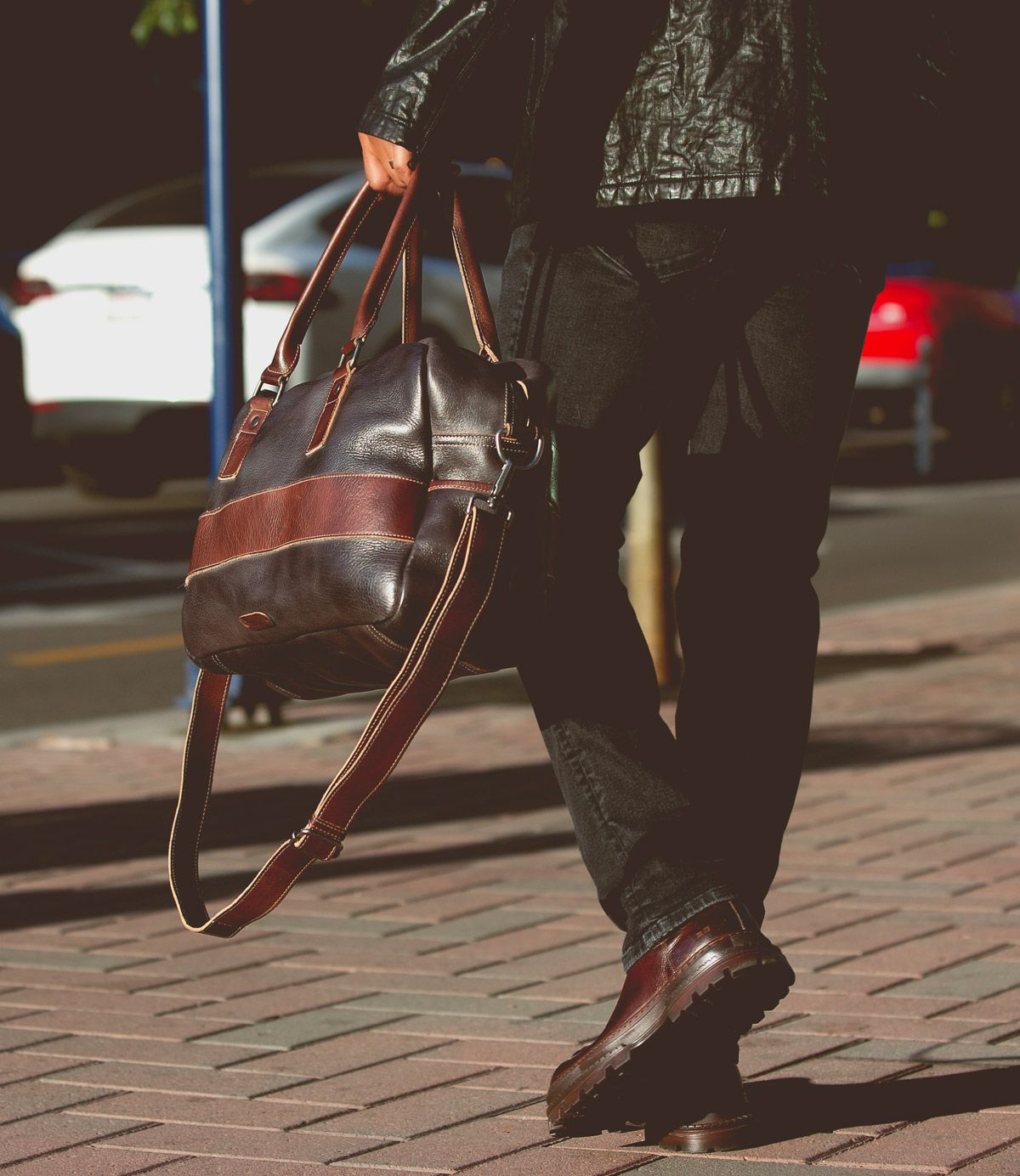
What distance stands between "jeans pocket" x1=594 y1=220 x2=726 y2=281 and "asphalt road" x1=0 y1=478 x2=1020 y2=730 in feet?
15.1

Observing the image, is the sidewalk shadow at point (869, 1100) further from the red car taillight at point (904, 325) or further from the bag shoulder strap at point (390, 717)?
the red car taillight at point (904, 325)

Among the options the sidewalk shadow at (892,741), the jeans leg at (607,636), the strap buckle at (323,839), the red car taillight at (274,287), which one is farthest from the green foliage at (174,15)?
the strap buckle at (323,839)

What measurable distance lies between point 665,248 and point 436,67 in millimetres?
348

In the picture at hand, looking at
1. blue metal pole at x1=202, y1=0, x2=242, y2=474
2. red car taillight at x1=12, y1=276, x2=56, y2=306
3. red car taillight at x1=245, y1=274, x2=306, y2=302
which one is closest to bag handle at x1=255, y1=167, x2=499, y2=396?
blue metal pole at x1=202, y1=0, x2=242, y2=474

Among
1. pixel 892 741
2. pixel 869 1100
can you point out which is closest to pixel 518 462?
pixel 869 1100

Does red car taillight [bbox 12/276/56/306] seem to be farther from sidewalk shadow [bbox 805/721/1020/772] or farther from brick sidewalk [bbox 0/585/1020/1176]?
sidewalk shadow [bbox 805/721/1020/772]

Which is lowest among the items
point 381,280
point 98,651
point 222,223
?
point 98,651

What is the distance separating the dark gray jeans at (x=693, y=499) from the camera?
2.78 m

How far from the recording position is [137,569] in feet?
37.1

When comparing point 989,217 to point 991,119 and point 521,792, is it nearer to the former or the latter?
point 521,792

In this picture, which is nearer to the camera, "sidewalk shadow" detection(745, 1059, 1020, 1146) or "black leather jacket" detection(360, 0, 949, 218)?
"black leather jacket" detection(360, 0, 949, 218)

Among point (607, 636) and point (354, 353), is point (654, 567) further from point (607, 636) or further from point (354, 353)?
point (354, 353)

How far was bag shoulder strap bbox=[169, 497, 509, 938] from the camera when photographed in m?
2.53

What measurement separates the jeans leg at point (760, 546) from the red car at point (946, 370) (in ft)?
50.3
